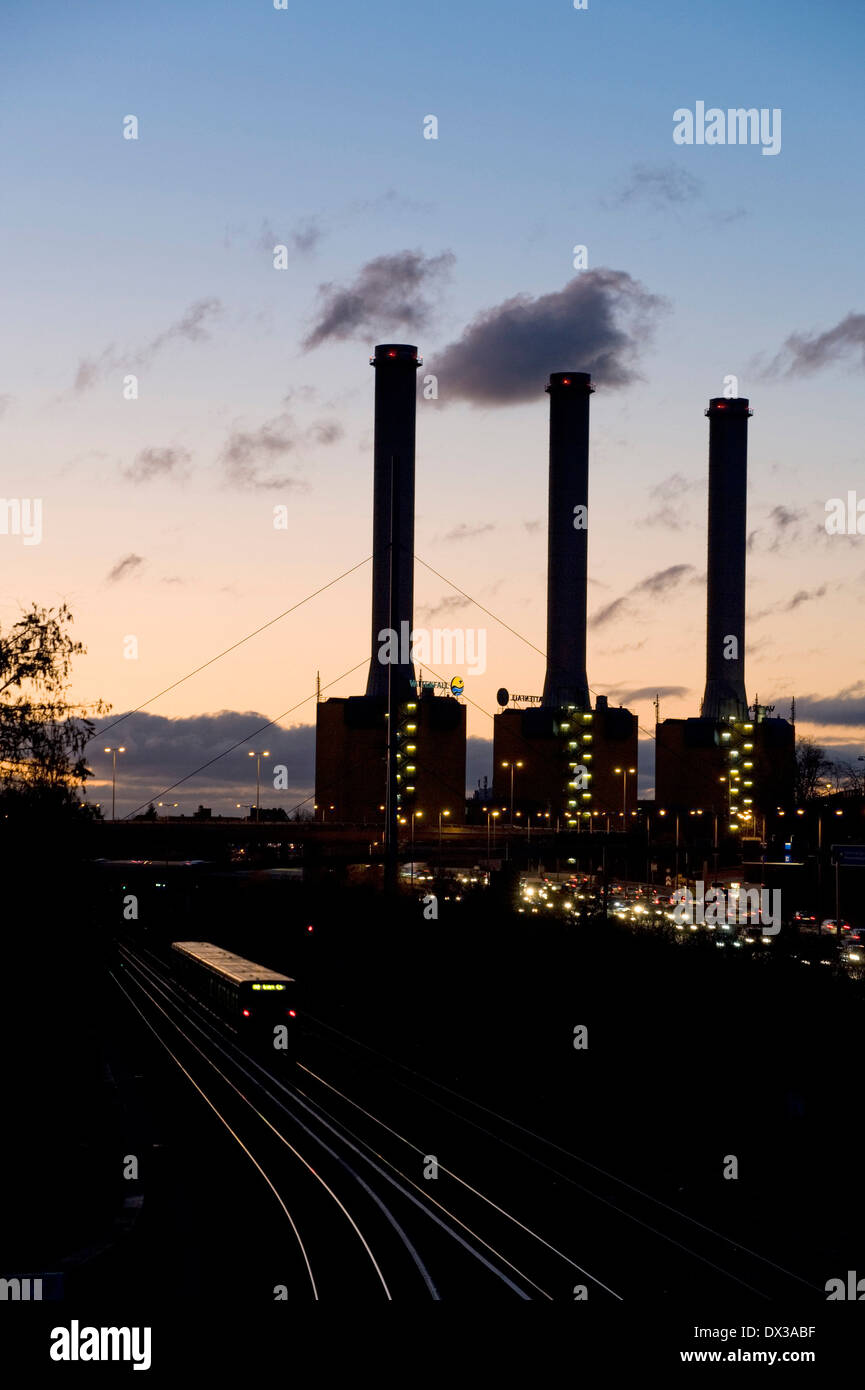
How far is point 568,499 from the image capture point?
130 m

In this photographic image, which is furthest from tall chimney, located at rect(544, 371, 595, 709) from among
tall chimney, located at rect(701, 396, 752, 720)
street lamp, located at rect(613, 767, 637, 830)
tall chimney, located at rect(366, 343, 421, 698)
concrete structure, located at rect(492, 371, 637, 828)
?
street lamp, located at rect(613, 767, 637, 830)

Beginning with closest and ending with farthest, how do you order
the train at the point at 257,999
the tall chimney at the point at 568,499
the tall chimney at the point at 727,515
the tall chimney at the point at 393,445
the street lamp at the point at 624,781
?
1. the train at the point at 257,999
2. the tall chimney at the point at 393,445
3. the tall chimney at the point at 568,499
4. the tall chimney at the point at 727,515
5. the street lamp at the point at 624,781

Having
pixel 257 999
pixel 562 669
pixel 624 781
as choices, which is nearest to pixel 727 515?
pixel 562 669

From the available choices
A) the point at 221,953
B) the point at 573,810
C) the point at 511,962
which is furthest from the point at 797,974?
the point at 573,810

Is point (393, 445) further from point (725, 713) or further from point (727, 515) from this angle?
point (725, 713)

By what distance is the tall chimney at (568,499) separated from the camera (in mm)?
130375

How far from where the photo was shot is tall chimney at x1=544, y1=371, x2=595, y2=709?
13038 centimetres

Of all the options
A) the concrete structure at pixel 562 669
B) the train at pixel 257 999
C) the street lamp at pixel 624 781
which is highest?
the concrete structure at pixel 562 669

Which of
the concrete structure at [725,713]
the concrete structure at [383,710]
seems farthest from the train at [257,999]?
the concrete structure at [725,713]

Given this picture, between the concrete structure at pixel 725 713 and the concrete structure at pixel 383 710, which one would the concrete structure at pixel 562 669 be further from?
the concrete structure at pixel 725 713
